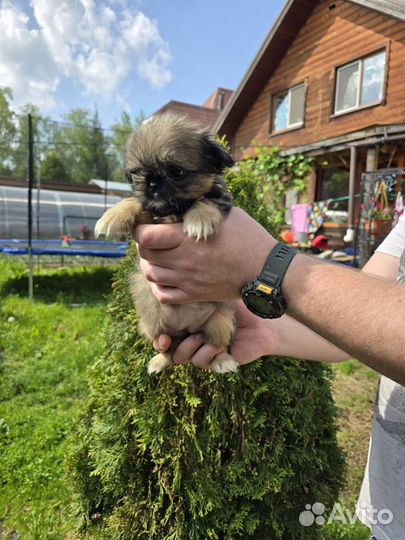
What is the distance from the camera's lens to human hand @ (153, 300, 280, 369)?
7.01ft

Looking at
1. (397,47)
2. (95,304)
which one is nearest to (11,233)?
(95,304)

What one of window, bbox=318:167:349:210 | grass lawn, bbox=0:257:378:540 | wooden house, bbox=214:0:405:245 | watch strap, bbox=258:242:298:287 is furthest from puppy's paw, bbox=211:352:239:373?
window, bbox=318:167:349:210

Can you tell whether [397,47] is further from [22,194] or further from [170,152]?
[22,194]

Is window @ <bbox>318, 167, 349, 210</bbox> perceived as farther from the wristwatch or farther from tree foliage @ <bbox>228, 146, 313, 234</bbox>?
the wristwatch

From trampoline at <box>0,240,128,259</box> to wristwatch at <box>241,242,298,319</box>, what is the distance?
18.0 ft

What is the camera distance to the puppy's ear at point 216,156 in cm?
218

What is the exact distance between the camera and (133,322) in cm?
261

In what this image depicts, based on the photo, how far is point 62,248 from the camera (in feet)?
36.1

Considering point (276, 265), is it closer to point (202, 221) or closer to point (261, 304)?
point (261, 304)

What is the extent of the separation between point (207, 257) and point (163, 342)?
2.35 feet

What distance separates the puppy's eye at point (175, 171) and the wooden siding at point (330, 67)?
11229mm

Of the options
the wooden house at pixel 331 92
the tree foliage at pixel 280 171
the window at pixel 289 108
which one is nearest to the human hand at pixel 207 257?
the wooden house at pixel 331 92

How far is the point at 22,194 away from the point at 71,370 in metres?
19.2

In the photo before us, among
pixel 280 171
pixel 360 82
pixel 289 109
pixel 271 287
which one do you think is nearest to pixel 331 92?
pixel 360 82
